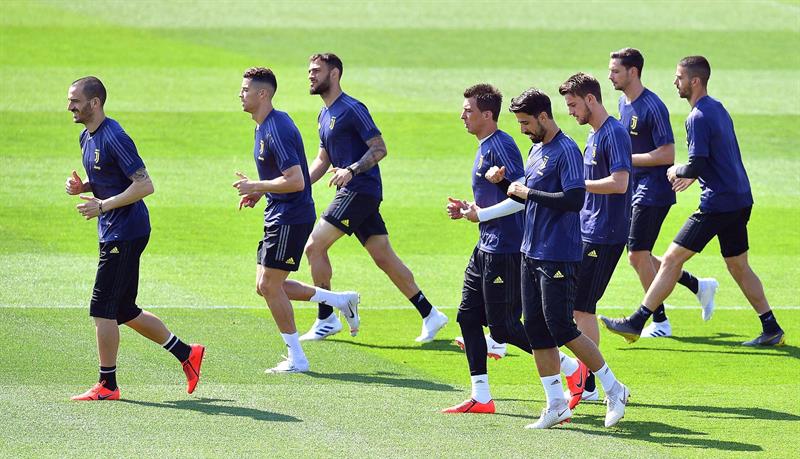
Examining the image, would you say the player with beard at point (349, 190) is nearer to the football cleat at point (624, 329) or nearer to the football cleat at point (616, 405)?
the football cleat at point (624, 329)

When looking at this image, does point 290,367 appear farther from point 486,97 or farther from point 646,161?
point 646,161

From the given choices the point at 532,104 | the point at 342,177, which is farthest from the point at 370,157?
the point at 532,104

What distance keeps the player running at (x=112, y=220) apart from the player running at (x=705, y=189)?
423cm

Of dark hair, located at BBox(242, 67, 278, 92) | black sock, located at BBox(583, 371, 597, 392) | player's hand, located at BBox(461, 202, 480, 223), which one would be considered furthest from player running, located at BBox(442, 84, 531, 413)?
dark hair, located at BBox(242, 67, 278, 92)

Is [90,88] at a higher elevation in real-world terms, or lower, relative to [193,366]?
higher

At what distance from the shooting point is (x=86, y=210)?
9719 millimetres

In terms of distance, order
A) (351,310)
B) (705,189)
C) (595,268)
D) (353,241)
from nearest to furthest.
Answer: (595,268) < (705,189) < (351,310) < (353,241)

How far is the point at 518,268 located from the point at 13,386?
12.6 ft

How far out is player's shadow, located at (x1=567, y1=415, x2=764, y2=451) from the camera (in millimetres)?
8844

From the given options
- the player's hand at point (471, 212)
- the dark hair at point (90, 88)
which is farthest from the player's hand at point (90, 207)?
the player's hand at point (471, 212)

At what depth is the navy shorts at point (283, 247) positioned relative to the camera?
11039 millimetres

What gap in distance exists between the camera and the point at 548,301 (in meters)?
9.05

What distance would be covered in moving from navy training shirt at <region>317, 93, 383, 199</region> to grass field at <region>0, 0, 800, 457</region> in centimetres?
145

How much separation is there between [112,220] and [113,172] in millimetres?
359
